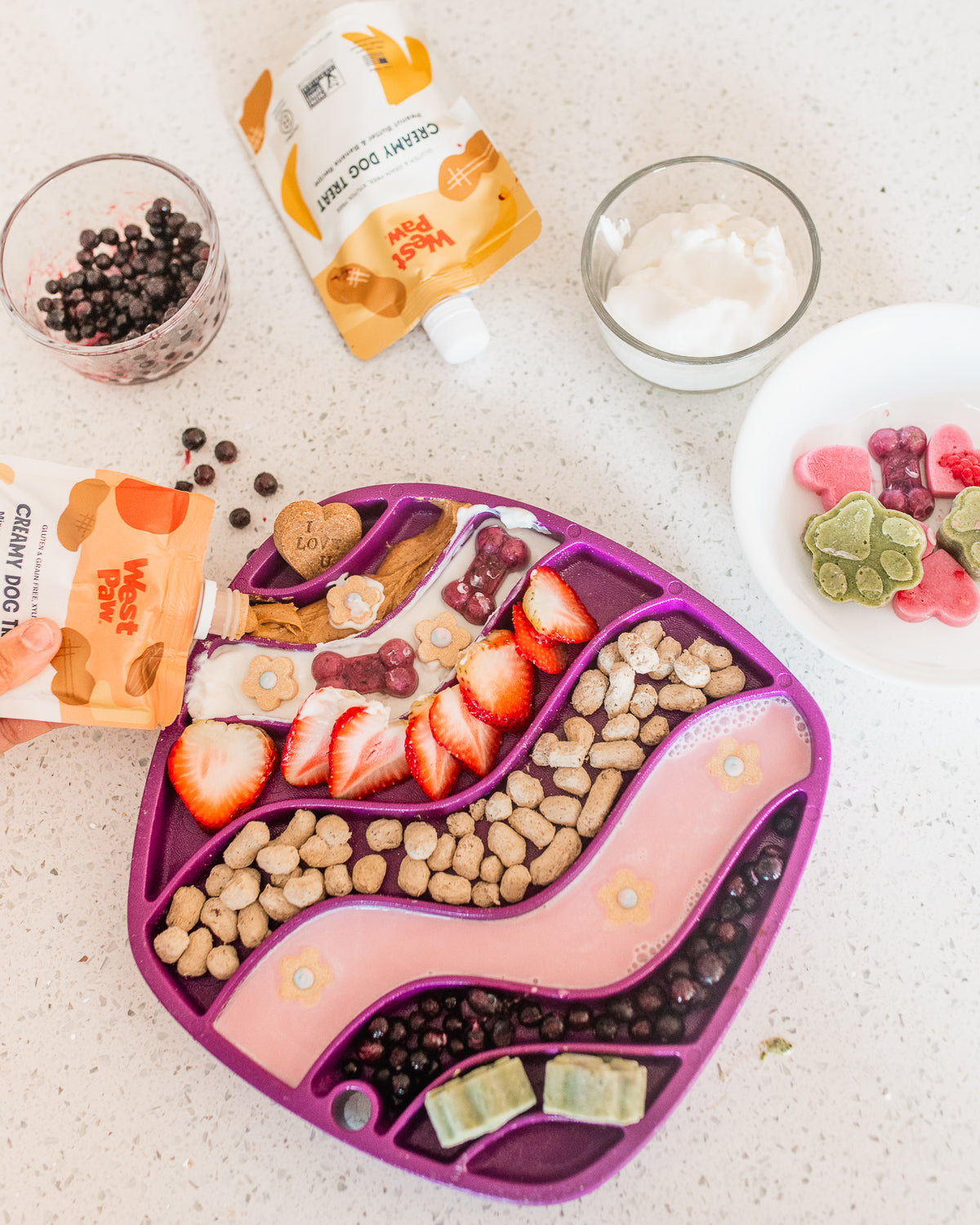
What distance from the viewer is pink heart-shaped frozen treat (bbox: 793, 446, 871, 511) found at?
0.87m

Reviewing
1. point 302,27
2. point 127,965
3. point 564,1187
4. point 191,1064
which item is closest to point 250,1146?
point 191,1064

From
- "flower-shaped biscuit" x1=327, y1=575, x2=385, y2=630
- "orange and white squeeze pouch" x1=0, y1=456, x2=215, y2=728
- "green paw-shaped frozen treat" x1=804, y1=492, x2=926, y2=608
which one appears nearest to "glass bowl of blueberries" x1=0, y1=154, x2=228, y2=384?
"orange and white squeeze pouch" x1=0, y1=456, x2=215, y2=728

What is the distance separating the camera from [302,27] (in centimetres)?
112

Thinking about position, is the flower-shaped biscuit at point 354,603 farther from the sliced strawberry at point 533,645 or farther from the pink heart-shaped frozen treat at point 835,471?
the pink heart-shaped frozen treat at point 835,471

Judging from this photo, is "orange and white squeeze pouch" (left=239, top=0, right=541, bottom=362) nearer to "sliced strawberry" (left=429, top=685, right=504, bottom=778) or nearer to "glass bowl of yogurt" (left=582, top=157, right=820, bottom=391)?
"glass bowl of yogurt" (left=582, top=157, right=820, bottom=391)

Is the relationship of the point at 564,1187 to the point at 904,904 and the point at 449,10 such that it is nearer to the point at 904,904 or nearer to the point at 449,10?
the point at 904,904

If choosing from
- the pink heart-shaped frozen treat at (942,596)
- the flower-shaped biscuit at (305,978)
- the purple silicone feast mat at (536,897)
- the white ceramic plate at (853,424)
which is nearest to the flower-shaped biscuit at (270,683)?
the purple silicone feast mat at (536,897)

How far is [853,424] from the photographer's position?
2.98ft

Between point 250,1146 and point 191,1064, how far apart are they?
0.09 meters

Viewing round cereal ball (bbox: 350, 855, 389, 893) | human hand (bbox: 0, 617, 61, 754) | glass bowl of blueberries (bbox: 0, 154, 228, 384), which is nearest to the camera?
human hand (bbox: 0, 617, 61, 754)

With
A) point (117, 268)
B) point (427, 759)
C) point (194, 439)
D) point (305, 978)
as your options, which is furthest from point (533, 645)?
point (117, 268)

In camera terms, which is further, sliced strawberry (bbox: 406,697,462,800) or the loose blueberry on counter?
the loose blueberry on counter

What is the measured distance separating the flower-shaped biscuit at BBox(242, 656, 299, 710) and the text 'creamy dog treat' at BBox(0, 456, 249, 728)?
0.08 metres

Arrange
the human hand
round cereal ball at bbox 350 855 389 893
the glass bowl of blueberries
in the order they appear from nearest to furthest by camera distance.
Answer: the human hand
round cereal ball at bbox 350 855 389 893
the glass bowl of blueberries
